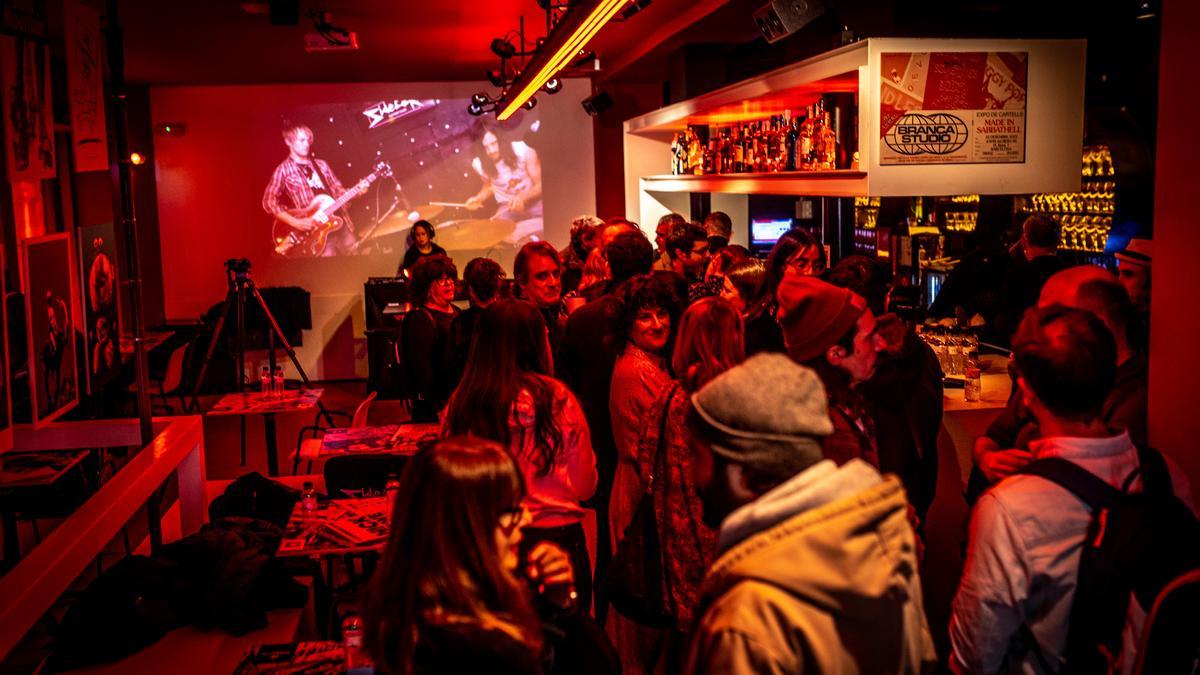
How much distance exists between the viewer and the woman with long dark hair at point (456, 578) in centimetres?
188

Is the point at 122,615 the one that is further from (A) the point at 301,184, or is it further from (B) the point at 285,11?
(A) the point at 301,184

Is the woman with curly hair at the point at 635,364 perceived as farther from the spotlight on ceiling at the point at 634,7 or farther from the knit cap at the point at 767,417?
the knit cap at the point at 767,417

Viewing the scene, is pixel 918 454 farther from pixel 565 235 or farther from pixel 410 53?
pixel 565 235

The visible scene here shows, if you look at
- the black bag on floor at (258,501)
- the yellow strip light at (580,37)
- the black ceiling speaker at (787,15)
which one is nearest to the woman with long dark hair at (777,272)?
the black ceiling speaker at (787,15)

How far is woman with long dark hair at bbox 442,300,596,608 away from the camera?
11.1ft

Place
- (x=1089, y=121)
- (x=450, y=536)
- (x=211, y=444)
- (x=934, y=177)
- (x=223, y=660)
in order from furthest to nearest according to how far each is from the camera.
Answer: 1. (x=211, y=444)
2. (x=1089, y=121)
3. (x=934, y=177)
4. (x=223, y=660)
5. (x=450, y=536)

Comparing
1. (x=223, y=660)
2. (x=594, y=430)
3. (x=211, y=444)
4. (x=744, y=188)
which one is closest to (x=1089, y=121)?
(x=744, y=188)

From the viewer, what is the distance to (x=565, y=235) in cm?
1321

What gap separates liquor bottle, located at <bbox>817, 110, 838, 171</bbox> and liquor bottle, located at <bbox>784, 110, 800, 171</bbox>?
18.0 inches

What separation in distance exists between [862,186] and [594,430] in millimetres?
1547

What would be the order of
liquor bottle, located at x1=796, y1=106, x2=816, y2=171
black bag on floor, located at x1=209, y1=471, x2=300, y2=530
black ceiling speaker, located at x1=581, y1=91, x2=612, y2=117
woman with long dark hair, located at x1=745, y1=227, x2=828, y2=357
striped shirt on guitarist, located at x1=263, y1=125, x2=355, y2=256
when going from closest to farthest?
woman with long dark hair, located at x1=745, y1=227, x2=828, y2=357
black bag on floor, located at x1=209, y1=471, x2=300, y2=530
liquor bottle, located at x1=796, y1=106, x2=816, y2=171
black ceiling speaker, located at x1=581, y1=91, x2=612, y2=117
striped shirt on guitarist, located at x1=263, y1=125, x2=355, y2=256

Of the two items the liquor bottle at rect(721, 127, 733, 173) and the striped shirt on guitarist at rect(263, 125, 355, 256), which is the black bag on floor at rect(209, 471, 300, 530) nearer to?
the liquor bottle at rect(721, 127, 733, 173)

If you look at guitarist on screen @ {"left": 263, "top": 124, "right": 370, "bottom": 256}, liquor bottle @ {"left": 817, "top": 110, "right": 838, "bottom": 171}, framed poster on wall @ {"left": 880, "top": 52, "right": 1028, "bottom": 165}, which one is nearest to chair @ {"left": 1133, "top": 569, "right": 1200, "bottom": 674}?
framed poster on wall @ {"left": 880, "top": 52, "right": 1028, "bottom": 165}

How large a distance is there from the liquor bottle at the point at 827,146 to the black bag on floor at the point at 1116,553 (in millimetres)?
3246
